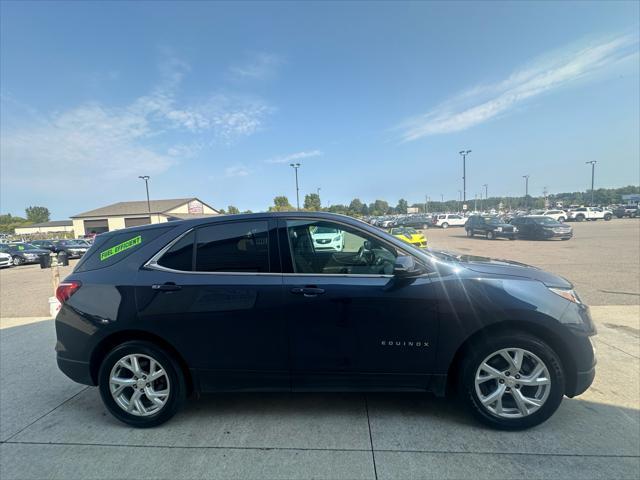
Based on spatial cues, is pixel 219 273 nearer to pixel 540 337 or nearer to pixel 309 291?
pixel 309 291

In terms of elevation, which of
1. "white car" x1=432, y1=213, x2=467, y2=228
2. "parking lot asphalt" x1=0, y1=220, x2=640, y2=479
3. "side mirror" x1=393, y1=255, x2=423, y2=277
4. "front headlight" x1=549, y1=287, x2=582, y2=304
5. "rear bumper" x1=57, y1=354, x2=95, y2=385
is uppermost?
"side mirror" x1=393, y1=255, x2=423, y2=277

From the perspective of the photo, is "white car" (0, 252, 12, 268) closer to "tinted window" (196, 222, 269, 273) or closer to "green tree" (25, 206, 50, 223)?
"tinted window" (196, 222, 269, 273)

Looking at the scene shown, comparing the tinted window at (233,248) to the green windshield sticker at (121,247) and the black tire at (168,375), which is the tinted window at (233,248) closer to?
the green windshield sticker at (121,247)

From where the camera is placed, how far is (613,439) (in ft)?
8.21

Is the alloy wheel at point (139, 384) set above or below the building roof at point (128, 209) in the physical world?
below

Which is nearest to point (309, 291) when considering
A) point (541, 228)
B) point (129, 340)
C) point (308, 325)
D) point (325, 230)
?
point (308, 325)

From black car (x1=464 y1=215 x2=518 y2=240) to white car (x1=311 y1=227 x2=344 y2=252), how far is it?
24.1 metres

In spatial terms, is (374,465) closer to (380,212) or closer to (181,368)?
(181,368)

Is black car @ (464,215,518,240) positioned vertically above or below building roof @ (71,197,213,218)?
below

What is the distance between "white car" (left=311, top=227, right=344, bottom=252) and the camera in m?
2.99

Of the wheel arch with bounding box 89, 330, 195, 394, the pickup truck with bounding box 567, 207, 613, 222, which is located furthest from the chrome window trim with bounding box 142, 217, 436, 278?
the pickup truck with bounding box 567, 207, 613, 222

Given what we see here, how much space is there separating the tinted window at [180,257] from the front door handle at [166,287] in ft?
0.50

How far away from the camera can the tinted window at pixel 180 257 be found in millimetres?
2822

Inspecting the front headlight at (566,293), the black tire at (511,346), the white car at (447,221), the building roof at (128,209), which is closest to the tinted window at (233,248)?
the black tire at (511,346)
